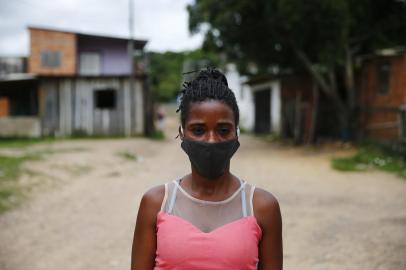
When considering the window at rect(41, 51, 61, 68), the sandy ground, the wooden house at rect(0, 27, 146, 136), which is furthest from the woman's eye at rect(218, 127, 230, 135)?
the window at rect(41, 51, 61, 68)

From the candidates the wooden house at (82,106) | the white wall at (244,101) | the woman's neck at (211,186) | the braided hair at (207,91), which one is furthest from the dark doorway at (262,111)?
the woman's neck at (211,186)

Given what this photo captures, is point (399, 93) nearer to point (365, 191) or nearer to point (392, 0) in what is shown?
point (392, 0)

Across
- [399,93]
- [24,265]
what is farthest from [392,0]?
[24,265]

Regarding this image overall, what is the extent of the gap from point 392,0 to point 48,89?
49.0 feet

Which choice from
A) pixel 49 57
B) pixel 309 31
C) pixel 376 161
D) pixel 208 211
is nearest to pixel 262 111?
pixel 309 31

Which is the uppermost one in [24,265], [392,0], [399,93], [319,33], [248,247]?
[392,0]

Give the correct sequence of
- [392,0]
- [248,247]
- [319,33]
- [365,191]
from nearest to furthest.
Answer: [248,247] < [365,191] < [319,33] < [392,0]

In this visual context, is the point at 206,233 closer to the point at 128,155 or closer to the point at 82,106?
the point at 128,155

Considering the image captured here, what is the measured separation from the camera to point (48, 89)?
868 inches

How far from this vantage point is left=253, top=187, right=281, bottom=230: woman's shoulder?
6.07ft

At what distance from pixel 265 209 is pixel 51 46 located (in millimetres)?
26152

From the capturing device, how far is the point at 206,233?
1.77 m

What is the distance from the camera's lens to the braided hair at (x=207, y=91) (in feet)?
6.33

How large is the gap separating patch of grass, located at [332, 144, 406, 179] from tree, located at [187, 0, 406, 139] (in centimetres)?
297
